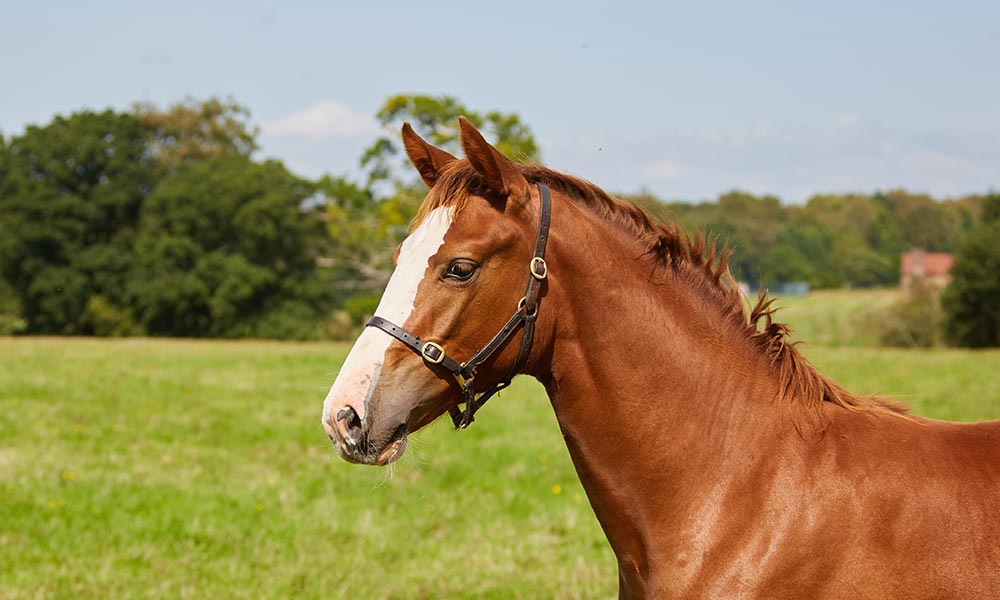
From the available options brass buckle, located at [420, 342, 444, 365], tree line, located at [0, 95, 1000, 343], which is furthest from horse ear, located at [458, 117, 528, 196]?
tree line, located at [0, 95, 1000, 343]

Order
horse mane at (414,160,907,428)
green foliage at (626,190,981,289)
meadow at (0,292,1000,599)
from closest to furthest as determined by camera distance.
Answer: horse mane at (414,160,907,428) < meadow at (0,292,1000,599) < green foliage at (626,190,981,289)

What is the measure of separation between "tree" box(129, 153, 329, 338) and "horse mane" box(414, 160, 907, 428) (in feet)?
131

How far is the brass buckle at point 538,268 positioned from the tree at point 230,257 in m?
40.2

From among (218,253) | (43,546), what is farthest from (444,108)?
(43,546)

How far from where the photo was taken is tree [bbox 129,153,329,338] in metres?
42.8

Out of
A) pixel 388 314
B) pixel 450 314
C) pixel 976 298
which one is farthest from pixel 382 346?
pixel 976 298

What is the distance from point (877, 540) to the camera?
8.55ft

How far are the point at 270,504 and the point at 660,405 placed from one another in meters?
5.97

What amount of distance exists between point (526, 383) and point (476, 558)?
34.6ft

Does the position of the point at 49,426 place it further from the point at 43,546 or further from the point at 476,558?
the point at 476,558

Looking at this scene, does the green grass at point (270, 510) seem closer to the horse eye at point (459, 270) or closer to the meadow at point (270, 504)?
the meadow at point (270, 504)

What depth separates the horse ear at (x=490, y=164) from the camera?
104 inches

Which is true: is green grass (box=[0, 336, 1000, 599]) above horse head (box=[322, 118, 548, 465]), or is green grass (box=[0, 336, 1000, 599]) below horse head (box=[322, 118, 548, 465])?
below

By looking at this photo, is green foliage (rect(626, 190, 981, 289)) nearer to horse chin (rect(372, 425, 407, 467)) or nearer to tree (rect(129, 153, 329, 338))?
tree (rect(129, 153, 329, 338))
